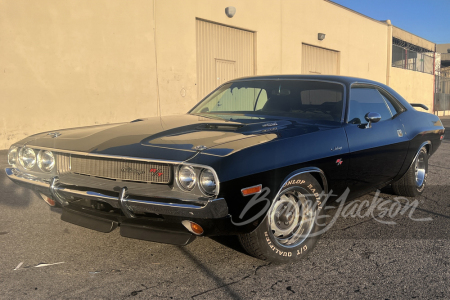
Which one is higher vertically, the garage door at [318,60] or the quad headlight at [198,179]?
the garage door at [318,60]

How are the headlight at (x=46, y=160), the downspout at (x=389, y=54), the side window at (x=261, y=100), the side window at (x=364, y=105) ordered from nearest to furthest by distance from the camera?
the headlight at (x=46, y=160) < the side window at (x=364, y=105) < the side window at (x=261, y=100) < the downspout at (x=389, y=54)

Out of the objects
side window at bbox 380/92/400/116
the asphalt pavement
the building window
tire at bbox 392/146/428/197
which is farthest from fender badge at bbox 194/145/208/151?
the building window

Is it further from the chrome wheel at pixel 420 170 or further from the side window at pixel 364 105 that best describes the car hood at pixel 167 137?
the chrome wheel at pixel 420 170

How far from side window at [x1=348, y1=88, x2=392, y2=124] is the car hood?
66cm

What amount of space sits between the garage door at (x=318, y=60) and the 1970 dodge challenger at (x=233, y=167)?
1315 cm

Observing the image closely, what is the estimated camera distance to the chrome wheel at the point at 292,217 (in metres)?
3.05

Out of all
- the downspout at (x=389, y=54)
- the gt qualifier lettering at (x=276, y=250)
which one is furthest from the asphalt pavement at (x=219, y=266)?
the downspout at (x=389, y=54)

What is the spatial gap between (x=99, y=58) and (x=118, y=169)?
7.78m

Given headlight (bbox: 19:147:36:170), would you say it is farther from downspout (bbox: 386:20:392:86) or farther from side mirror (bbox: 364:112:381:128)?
downspout (bbox: 386:20:392:86)

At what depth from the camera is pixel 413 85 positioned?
28.1 meters

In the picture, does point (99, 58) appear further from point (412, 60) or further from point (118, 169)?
point (412, 60)

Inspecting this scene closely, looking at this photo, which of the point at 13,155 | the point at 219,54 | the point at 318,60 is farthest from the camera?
the point at 318,60

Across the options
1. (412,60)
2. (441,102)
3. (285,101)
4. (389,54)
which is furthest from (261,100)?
(441,102)

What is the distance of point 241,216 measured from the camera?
2.66 m
